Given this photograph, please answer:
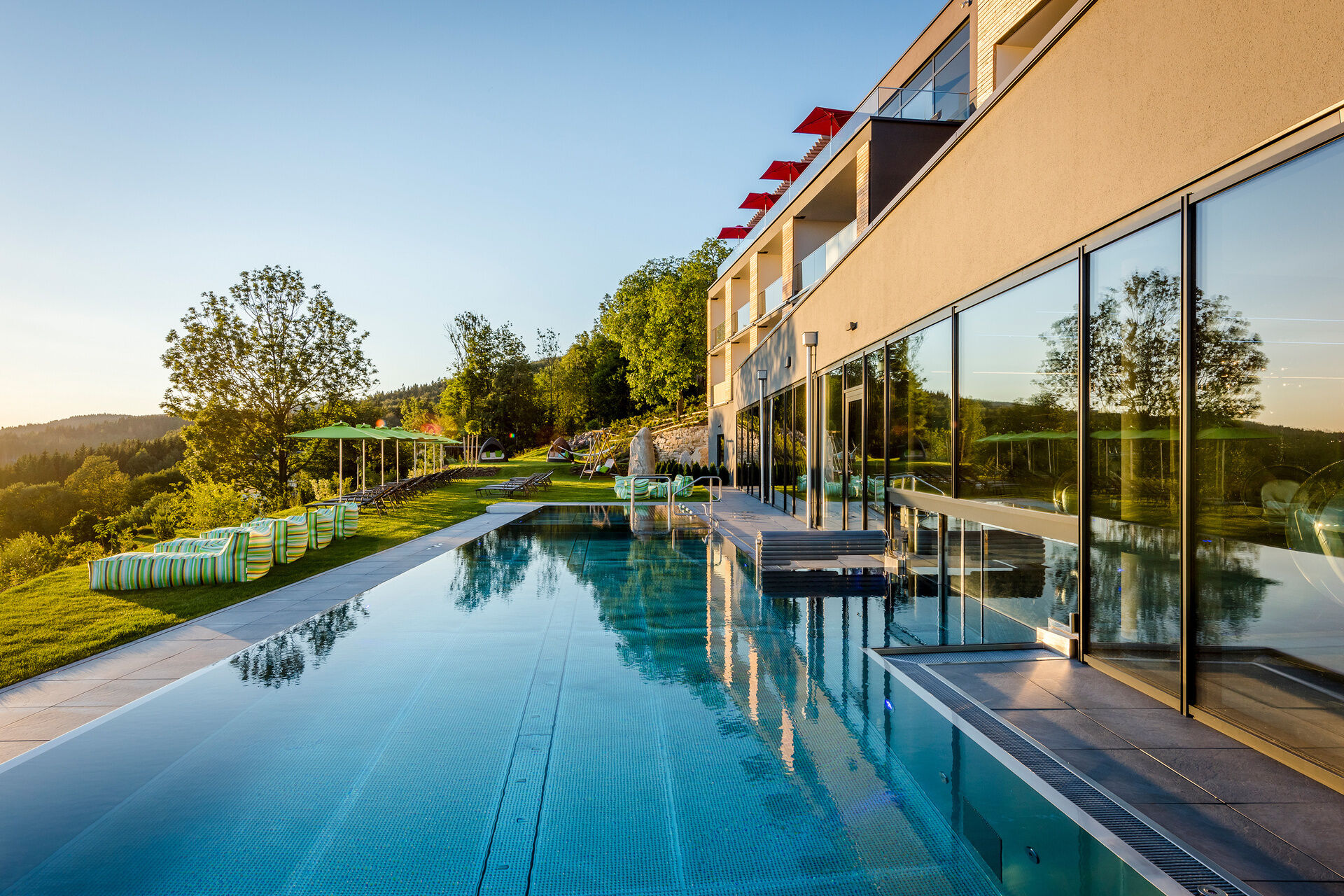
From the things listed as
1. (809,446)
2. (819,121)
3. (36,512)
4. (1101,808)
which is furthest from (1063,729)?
(36,512)

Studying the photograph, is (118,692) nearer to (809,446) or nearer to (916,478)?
(916,478)

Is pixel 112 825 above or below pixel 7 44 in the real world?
below

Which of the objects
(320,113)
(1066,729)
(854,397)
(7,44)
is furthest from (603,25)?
(1066,729)

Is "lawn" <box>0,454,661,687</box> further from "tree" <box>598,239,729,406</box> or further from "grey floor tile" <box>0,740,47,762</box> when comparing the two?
"tree" <box>598,239,729,406</box>

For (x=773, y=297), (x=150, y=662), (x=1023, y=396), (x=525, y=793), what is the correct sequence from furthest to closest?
(x=773, y=297) → (x=1023, y=396) → (x=150, y=662) → (x=525, y=793)

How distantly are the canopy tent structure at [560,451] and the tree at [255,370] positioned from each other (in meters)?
15.0

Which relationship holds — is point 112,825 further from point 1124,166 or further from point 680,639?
point 1124,166

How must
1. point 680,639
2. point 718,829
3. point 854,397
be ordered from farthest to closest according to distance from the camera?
point 854,397, point 680,639, point 718,829

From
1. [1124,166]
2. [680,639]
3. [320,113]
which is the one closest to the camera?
[1124,166]

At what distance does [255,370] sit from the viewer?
29625 millimetres

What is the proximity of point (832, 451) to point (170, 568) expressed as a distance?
32.9 ft

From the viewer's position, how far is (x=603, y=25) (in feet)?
50.6

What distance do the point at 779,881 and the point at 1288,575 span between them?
2688 millimetres

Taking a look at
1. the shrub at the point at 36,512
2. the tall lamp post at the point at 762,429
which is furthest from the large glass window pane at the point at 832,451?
the shrub at the point at 36,512
